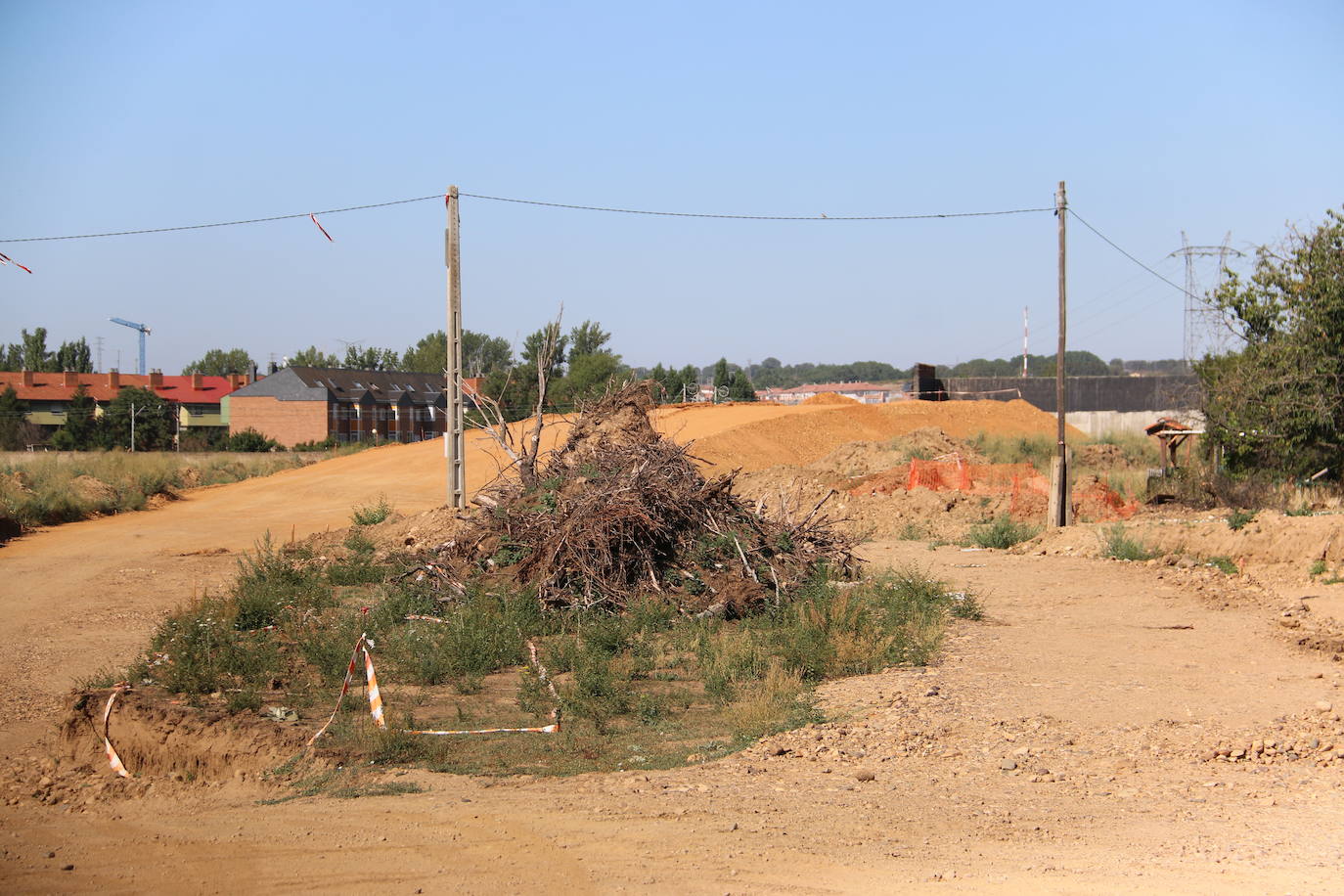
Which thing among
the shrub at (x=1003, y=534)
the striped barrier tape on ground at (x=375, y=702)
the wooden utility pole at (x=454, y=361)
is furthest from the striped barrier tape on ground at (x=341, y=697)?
the shrub at (x=1003, y=534)

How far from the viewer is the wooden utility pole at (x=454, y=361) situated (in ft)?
61.8

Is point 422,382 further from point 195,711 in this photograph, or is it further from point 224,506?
point 195,711

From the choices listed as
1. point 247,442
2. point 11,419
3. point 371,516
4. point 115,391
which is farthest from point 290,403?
point 371,516

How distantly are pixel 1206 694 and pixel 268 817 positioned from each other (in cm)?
786

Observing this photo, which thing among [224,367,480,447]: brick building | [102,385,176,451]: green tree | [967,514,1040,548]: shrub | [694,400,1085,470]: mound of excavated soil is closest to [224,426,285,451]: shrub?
[102,385,176,451]: green tree

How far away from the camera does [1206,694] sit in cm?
959

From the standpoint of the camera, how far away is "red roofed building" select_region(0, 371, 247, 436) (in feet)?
240

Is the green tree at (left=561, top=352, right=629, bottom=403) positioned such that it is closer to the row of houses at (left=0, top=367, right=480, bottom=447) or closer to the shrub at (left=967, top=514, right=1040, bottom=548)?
the row of houses at (left=0, top=367, right=480, bottom=447)

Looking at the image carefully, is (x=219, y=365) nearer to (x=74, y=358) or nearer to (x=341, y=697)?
(x=74, y=358)

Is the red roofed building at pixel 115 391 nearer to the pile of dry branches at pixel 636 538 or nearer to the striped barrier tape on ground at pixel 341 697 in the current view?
the pile of dry branches at pixel 636 538

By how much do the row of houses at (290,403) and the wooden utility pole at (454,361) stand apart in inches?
2091

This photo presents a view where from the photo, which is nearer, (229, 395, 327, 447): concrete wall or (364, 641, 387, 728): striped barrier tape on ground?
(364, 641, 387, 728): striped barrier tape on ground

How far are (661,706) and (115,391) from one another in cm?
8021

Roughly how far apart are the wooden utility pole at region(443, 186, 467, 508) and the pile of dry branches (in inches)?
174
